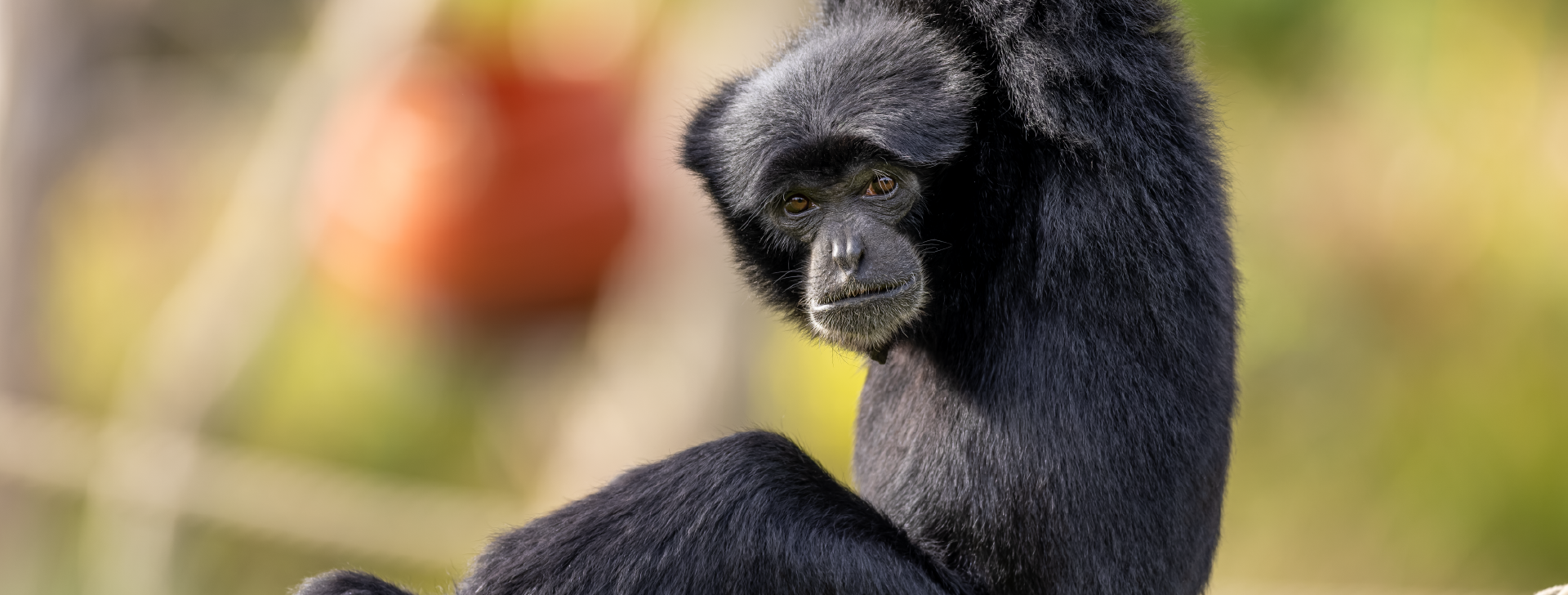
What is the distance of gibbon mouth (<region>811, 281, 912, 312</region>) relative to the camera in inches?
107

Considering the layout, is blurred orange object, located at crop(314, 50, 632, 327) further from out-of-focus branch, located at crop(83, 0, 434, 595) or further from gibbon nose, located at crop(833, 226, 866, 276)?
gibbon nose, located at crop(833, 226, 866, 276)

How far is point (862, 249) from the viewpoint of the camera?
109 inches

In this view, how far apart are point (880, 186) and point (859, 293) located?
0.79 ft

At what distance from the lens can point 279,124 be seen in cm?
771

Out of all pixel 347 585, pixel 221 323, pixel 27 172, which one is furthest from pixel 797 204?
pixel 27 172

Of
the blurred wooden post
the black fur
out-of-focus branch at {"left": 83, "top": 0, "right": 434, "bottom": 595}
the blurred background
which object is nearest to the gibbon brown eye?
the black fur

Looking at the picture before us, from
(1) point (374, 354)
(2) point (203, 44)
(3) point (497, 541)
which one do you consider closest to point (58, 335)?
(1) point (374, 354)

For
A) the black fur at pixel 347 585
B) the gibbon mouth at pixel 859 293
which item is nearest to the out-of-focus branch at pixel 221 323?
the black fur at pixel 347 585

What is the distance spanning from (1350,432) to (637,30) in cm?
619

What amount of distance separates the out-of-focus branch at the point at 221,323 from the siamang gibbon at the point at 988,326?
16.6ft

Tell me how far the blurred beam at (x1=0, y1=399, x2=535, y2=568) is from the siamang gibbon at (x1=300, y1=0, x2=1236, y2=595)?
3.99 m

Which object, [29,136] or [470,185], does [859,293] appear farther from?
[470,185]

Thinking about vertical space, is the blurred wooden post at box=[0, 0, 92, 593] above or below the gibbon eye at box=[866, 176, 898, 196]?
below

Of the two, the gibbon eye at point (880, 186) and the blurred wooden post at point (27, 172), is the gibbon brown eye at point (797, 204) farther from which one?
the blurred wooden post at point (27, 172)
